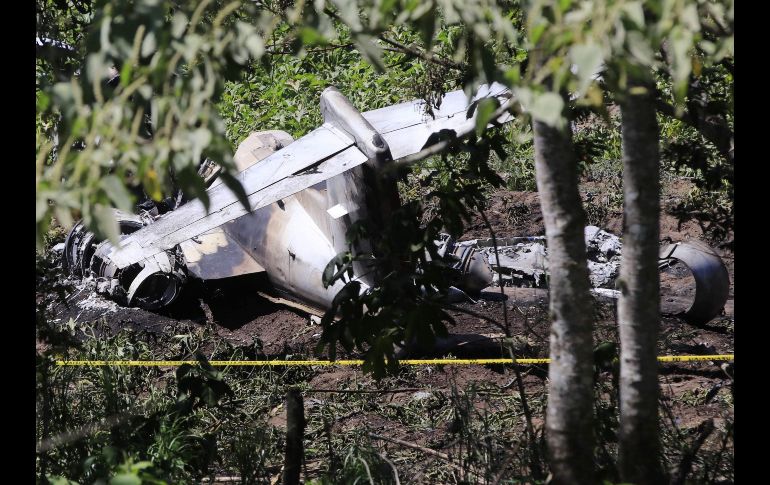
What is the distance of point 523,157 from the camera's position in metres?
10.9

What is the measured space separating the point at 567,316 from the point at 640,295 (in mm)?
237

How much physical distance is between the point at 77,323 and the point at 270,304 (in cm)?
166

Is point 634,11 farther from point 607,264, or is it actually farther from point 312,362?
point 607,264

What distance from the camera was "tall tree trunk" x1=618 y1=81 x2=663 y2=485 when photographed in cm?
288

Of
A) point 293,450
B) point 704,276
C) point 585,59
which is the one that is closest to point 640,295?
point 585,59

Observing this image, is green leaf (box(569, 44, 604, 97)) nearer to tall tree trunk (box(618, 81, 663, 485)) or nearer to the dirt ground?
tall tree trunk (box(618, 81, 663, 485))

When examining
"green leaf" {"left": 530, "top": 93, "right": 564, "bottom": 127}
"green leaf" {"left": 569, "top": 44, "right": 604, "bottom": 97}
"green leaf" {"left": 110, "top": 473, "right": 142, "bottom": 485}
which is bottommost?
"green leaf" {"left": 110, "top": 473, "right": 142, "bottom": 485}

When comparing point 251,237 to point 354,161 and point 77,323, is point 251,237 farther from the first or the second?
point 354,161

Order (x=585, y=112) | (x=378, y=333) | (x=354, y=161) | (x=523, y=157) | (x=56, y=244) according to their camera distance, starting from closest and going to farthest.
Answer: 1. (x=378, y=333)
2. (x=585, y=112)
3. (x=354, y=161)
4. (x=56, y=244)
5. (x=523, y=157)

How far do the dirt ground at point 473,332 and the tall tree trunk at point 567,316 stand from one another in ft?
6.39

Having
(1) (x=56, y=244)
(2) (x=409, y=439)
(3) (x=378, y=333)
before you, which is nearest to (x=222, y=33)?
(3) (x=378, y=333)

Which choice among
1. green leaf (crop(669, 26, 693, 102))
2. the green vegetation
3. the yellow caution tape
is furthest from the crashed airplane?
green leaf (crop(669, 26, 693, 102))

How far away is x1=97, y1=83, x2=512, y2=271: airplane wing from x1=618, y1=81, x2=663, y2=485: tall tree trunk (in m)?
1.39

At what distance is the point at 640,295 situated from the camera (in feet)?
9.57
